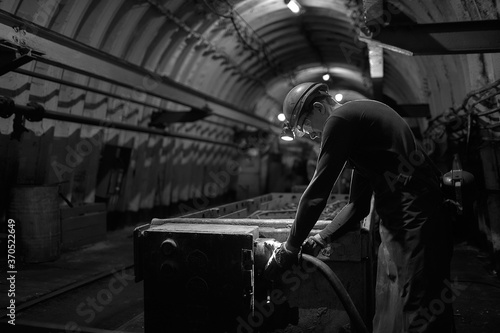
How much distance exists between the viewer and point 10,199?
540 cm

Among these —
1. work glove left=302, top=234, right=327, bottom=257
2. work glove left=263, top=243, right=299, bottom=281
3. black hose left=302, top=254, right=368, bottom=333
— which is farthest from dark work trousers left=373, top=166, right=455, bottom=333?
work glove left=263, top=243, right=299, bottom=281

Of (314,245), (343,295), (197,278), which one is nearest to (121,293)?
(197,278)

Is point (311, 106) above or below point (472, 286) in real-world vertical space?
above

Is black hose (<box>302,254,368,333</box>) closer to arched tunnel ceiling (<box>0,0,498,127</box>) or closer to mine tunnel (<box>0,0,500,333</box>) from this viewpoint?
mine tunnel (<box>0,0,500,333</box>)

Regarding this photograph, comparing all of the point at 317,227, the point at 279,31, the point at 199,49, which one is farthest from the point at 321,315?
the point at 279,31

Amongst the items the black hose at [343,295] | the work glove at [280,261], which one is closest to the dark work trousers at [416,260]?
the black hose at [343,295]

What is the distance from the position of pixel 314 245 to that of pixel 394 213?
52 cm

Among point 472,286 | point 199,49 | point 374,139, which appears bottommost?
point 472,286

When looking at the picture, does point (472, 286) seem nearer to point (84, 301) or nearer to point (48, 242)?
point (84, 301)

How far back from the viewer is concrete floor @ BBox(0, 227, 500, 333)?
11.5 feet

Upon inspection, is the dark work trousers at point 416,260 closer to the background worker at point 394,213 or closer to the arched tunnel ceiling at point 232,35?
the background worker at point 394,213

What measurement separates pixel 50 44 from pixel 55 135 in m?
2.30

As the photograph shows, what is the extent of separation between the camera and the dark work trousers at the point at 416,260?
2086mm

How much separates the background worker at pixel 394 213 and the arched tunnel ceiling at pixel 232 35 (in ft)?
8.46
